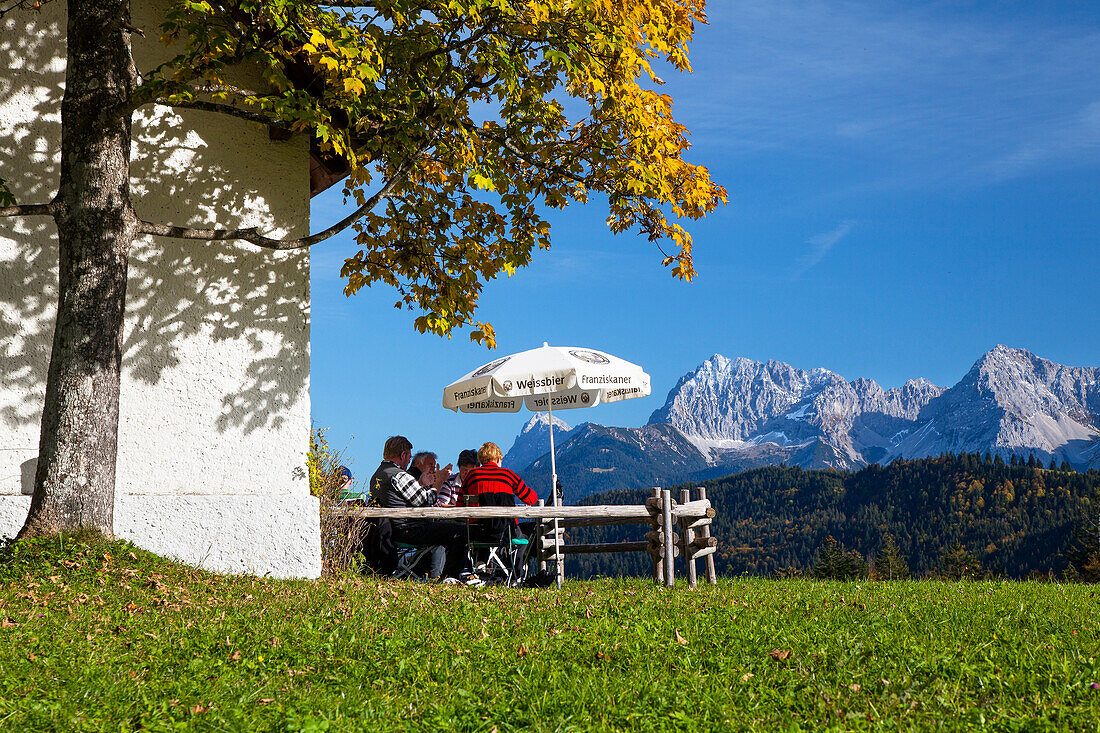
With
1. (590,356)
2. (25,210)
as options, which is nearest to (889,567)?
(590,356)

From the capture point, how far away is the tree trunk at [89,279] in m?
7.75

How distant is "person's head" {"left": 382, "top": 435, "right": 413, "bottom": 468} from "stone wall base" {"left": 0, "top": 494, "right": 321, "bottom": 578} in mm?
1467

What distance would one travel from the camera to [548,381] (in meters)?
12.7

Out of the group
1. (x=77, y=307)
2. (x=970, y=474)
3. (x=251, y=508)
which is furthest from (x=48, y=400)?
(x=970, y=474)

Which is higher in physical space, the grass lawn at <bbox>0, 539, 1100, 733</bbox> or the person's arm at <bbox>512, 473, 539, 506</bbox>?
the person's arm at <bbox>512, 473, 539, 506</bbox>

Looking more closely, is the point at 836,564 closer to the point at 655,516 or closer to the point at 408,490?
the point at 655,516

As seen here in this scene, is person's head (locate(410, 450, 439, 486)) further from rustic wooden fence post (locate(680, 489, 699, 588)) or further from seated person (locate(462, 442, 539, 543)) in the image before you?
rustic wooden fence post (locate(680, 489, 699, 588))

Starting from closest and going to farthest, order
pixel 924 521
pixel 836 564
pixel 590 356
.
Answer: pixel 590 356, pixel 836 564, pixel 924 521

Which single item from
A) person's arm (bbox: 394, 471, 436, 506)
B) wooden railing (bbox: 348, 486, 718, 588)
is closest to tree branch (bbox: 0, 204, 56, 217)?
wooden railing (bbox: 348, 486, 718, 588)

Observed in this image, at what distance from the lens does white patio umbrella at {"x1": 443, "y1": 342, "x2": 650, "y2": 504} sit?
12.7m

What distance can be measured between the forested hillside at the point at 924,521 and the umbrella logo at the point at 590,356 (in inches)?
4286

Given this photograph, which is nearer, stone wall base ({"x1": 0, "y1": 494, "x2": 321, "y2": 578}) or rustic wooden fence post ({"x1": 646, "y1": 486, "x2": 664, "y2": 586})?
stone wall base ({"x1": 0, "y1": 494, "x2": 321, "y2": 578})

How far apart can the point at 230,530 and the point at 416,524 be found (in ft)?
7.26

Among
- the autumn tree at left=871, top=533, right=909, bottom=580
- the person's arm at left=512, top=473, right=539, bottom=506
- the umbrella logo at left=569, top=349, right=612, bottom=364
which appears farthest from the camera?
the autumn tree at left=871, top=533, right=909, bottom=580
